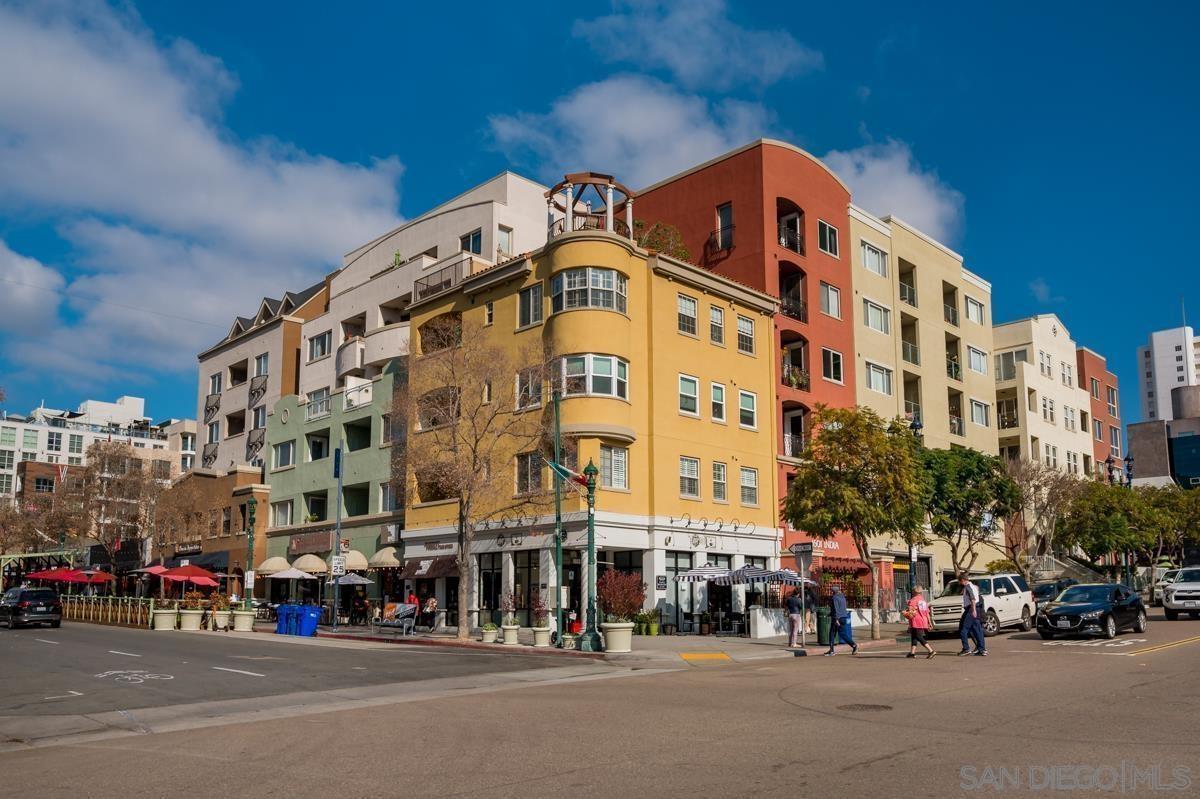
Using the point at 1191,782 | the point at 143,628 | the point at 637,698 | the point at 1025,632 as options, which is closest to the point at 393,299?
the point at 143,628

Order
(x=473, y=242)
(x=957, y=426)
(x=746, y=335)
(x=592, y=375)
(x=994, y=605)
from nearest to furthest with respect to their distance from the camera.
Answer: (x=994, y=605) < (x=592, y=375) < (x=746, y=335) < (x=473, y=242) < (x=957, y=426)

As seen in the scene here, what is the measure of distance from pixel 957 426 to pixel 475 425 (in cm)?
3365

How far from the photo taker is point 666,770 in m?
9.89

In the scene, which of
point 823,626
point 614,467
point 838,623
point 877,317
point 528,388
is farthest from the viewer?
point 877,317

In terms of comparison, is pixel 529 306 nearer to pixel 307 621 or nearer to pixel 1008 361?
pixel 307 621

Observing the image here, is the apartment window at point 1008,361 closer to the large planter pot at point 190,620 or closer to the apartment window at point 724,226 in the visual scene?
the apartment window at point 724,226

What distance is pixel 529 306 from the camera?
41.7 m

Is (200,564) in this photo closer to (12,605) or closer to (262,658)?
(12,605)

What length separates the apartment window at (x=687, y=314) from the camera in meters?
42.1

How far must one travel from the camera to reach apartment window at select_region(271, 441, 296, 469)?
58.1m

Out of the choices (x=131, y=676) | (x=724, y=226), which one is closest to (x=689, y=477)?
(x=724, y=226)

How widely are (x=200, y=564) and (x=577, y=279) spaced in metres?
35.6

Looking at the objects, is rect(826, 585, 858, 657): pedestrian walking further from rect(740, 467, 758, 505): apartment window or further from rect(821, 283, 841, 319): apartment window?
rect(821, 283, 841, 319): apartment window

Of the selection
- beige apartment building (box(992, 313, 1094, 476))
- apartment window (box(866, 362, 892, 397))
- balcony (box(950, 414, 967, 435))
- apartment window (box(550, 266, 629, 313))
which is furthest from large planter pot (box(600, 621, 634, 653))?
beige apartment building (box(992, 313, 1094, 476))
